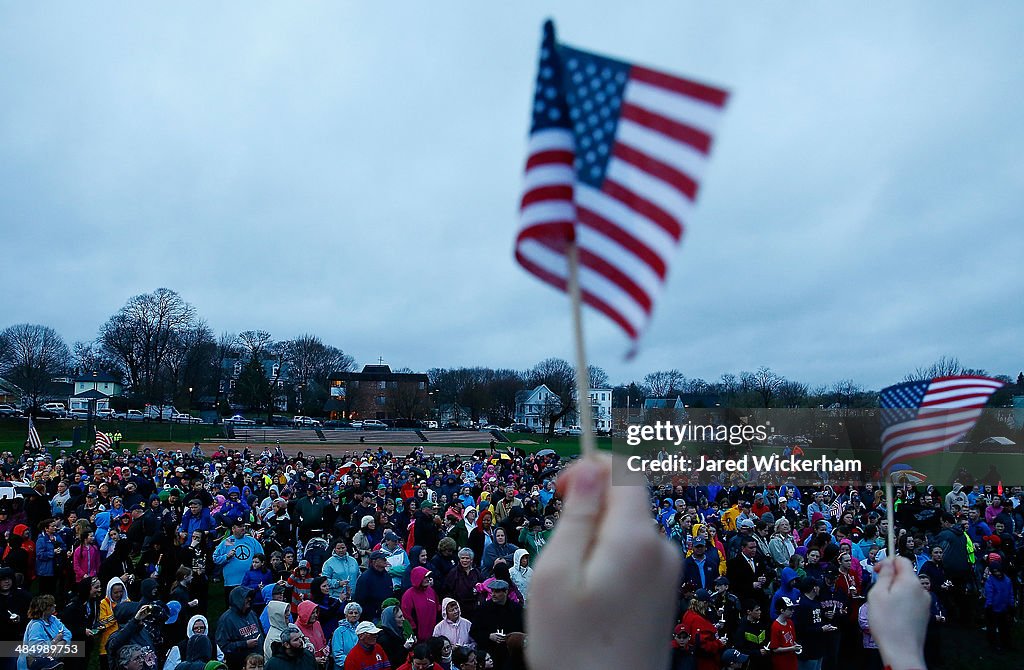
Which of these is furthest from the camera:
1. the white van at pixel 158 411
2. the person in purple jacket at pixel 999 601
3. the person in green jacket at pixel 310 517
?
the white van at pixel 158 411

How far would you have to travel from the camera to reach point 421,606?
8.76m

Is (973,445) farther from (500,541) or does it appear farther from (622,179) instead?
(622,179)

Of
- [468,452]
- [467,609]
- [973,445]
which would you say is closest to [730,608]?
[467,609]

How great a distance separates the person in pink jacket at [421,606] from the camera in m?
8.68

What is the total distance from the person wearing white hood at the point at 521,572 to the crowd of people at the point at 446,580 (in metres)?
0.03

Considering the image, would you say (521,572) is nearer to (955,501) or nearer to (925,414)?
(925,414)

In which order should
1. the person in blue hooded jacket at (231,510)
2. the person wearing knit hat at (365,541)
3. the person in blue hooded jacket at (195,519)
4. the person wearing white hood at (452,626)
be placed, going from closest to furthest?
the person wearing white hood at (452,626), the person wearing knit hat at (365,541), the person in blue hooded jacket at (195,519), the person in blue hooded jacket at (231,510)

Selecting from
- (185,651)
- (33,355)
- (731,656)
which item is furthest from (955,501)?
(33,355)

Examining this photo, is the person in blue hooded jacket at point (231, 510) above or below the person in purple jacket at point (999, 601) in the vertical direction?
above

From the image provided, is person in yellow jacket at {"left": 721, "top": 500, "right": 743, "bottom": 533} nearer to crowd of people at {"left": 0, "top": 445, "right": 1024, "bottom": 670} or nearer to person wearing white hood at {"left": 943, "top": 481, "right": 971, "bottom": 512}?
crowd of people at {"left": 0, "top": 445, "right": 1024, "bottom": 670}

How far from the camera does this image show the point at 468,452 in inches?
2020

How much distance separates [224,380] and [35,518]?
81.6 metres

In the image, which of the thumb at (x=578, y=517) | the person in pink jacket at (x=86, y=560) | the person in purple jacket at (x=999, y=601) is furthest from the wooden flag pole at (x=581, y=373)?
the person in purple jacket at (x=999, y=601)

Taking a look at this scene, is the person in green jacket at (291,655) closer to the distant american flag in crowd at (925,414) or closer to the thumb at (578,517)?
the distant american flag in crowd at (925,414)
